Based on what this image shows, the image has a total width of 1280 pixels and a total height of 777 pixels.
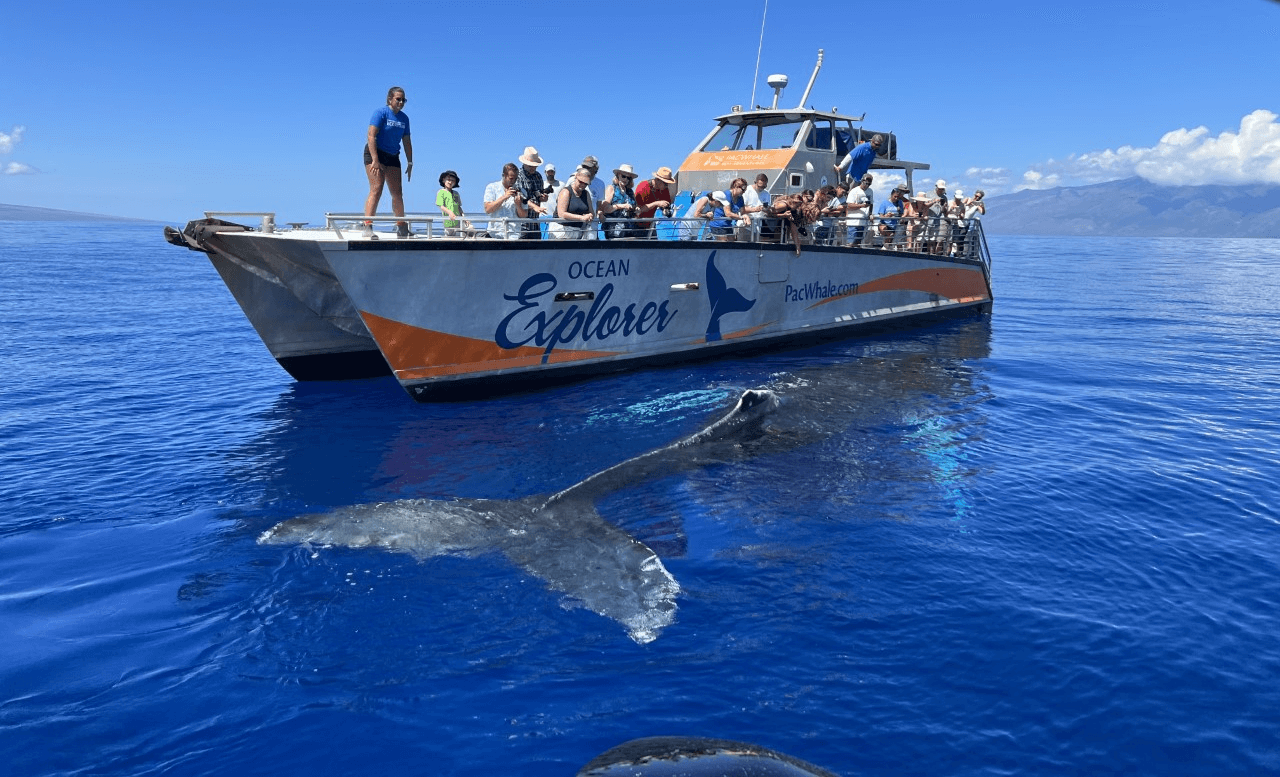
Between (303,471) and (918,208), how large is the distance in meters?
14.8

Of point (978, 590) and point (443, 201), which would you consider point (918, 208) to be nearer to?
point (443, 201)

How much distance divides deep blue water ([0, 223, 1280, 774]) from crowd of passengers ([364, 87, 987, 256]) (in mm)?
2605

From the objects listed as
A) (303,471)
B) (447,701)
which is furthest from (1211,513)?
(303,471)

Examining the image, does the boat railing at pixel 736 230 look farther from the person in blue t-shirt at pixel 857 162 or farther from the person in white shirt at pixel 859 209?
the person in blue t-shirt at pixel 857 162

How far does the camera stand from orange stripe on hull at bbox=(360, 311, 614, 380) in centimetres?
1027

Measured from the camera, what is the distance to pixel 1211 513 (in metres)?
7.61

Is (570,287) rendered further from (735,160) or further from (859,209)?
(859,209)

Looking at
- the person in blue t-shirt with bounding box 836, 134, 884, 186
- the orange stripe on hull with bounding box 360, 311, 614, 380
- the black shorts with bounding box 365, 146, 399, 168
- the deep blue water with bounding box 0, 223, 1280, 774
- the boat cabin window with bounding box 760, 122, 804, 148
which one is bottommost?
the deep blue water with bounding box 0, 223, 1280, 774

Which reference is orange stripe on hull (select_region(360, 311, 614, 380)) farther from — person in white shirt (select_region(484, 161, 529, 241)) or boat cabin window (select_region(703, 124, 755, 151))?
boat cabin window (select_region(703, 124, 755, 151))

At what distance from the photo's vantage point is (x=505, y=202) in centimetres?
1119

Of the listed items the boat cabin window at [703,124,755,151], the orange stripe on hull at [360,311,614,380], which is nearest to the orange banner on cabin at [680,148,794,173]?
the boat cabin window at [703,124,755,151]

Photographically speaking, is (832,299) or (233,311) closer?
(832,299)

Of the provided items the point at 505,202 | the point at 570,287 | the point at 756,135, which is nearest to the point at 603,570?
the point at 570,287

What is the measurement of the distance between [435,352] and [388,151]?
2725mm
